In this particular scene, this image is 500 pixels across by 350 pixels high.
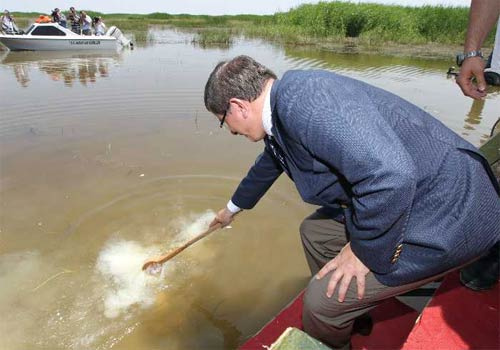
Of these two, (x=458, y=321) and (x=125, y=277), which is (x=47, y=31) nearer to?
(x=125, y=277)

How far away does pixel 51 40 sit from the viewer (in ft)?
49.1

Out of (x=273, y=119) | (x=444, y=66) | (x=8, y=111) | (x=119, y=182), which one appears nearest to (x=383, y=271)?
(x=273, y=119)

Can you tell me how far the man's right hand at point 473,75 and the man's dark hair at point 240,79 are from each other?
1458mm

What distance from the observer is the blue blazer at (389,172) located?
1.28m

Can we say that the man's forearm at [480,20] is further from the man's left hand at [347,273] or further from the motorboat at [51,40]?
the motorboat at [51,40]

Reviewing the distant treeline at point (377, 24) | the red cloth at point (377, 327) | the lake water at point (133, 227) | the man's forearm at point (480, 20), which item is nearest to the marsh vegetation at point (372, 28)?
the distant treeline at point (377, 24)

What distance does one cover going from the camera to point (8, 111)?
7180 mm

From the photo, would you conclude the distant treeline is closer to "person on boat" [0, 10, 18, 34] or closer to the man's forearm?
"person on boat" [0, 10, 18, 34]

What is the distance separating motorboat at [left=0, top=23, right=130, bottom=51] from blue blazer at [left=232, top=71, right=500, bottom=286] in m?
16.6

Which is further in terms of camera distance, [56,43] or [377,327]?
[56,43]

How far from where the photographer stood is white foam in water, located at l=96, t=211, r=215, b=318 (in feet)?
9.52

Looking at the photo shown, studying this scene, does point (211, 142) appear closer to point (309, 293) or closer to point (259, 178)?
point (259, 178)

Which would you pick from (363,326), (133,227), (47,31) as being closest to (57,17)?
(47,31)

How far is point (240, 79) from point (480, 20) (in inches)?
67.5
